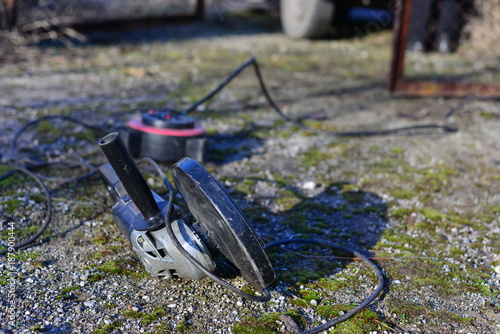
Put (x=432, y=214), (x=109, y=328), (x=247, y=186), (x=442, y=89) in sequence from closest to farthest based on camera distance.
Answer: (x=109, y=328), (x=432, y=214), (x=247, y=186), (x=442, y=89)


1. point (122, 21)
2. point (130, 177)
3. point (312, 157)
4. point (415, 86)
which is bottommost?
point (312, 157)

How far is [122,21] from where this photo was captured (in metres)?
5.92

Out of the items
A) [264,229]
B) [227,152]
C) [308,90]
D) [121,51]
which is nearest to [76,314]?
[264,229]

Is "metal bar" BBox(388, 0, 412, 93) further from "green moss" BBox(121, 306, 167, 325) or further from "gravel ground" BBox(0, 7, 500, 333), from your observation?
"green moss" BBox(121, 306, 167, 325)

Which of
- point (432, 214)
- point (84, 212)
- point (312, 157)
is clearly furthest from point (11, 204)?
point (432, 214)

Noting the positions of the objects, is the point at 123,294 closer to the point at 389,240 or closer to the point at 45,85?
the point at 389,240

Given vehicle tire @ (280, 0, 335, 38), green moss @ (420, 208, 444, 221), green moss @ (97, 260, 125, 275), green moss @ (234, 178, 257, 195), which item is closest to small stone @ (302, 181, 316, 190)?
green moss @ (234, 178, 257, 195)

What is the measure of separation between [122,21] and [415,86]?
329 cm

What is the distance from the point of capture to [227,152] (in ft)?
10.3

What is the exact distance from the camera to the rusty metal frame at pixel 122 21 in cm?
484

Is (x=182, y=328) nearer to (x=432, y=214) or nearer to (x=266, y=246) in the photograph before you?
(x=266, y=246)

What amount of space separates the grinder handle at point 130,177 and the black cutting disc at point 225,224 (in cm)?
14

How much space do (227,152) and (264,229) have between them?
926 millimetres

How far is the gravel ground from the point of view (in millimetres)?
1754
